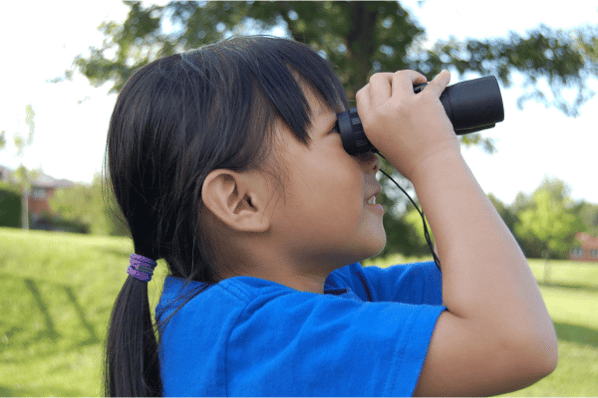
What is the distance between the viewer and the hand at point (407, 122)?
76 centimetres

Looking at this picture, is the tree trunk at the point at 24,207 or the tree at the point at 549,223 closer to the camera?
the tree at the point at 549,223

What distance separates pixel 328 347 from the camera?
671 mm

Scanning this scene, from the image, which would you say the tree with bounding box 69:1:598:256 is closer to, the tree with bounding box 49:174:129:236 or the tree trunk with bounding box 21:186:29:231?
the tree trunk with bounding box 21:186:29:231

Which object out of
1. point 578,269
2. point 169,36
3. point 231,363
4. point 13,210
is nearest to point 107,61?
point 169,36

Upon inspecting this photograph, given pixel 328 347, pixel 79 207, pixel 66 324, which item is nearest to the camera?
pixel 328 347

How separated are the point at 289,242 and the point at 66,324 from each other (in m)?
5.68

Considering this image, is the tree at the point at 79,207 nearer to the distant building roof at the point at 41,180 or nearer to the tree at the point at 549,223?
the distant building roof at the point at 41,180

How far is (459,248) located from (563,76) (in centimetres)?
512

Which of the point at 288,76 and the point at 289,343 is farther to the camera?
the point at 288,76

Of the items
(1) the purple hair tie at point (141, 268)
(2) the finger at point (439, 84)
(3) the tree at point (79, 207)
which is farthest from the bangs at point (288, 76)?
(3) the tree at point (79, 207)

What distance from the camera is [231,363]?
2.37ft

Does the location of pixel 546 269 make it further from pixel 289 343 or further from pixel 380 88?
pixel 289 343

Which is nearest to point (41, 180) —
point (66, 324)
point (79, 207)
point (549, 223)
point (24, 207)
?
point (79, 207)

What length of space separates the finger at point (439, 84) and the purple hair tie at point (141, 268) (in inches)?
27.0
